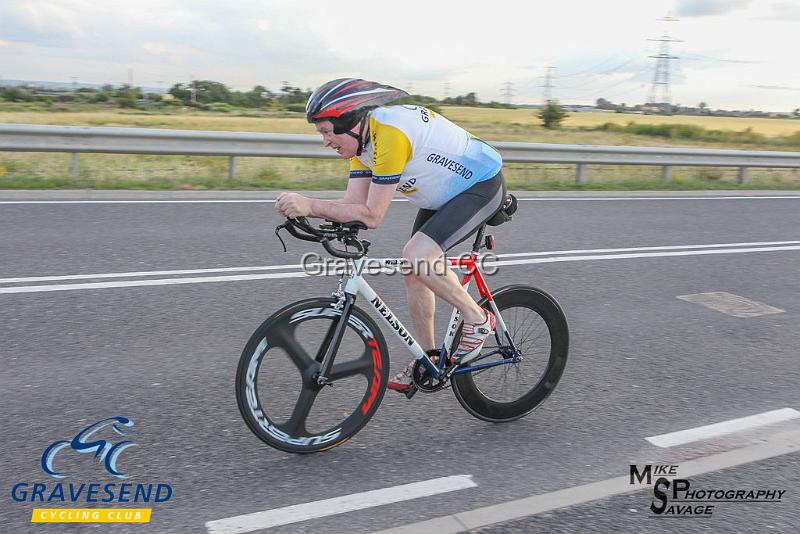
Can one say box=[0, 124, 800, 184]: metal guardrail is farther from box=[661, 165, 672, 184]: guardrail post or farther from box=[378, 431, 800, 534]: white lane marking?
box=[378, 431, 800, 534]: white lane marking

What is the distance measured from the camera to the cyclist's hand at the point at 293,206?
134 inches

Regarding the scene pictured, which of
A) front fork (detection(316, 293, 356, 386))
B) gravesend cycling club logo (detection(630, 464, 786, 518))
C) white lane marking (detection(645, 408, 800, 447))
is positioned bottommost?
gravesend cycling club logo (detection(630, 464, 786, 518))

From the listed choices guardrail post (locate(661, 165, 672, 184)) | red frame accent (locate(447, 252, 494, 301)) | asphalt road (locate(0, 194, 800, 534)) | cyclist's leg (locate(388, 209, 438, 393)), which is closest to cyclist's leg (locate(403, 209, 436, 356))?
cyclist's leg (locate(388, 209, 438, 393))

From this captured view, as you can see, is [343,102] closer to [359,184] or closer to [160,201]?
[359,184]

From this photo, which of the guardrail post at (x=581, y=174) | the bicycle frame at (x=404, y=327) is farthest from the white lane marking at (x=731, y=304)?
the guardrail post at (x=581, y=174)

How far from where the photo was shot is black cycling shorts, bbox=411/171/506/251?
391cm

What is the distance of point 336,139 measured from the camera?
3.67m

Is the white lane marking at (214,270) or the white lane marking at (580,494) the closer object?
the white lane marking at (580,494)

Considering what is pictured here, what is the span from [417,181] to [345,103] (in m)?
0.60

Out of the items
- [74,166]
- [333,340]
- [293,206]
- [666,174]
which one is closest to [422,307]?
[333,340]

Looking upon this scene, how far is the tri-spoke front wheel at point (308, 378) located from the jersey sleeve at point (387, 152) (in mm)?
673

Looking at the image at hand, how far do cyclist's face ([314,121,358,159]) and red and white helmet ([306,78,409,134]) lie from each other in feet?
0.10

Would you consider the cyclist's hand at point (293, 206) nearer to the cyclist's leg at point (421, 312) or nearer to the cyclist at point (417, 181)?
the cyclist at point (417, 181)

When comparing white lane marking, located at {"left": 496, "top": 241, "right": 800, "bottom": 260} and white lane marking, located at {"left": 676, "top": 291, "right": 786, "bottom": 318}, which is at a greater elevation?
white lane marking, located at {"left": 496, "top": 241, "right": 800, "bottom": 260}
